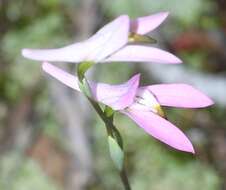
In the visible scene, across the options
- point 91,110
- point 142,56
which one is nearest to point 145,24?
point 142,56

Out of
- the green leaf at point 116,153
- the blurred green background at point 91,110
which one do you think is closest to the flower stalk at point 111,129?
the green leaf at point 116,153

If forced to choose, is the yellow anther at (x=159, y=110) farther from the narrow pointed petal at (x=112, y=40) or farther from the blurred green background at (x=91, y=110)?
the blurred green background at (x=91, y=110)

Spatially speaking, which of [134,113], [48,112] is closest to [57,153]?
[48,112]

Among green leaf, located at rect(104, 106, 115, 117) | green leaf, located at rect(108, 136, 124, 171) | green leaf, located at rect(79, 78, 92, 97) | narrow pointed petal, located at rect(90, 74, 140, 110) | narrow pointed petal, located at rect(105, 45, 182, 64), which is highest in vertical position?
narrow pointed petal, located at rect(105, 45, 182, 64)

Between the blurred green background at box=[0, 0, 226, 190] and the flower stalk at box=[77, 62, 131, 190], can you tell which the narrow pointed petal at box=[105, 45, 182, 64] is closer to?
the flower stalk at box=[77, 62, 131, 190]

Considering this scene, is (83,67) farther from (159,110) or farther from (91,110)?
(91,110)

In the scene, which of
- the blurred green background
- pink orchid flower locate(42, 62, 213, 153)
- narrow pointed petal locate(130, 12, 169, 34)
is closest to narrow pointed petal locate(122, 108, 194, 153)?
pink orchid flower locate(42, 62, 213, 153)

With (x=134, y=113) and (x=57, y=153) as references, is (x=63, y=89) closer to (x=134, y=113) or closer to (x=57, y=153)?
(x=57, y=153)
